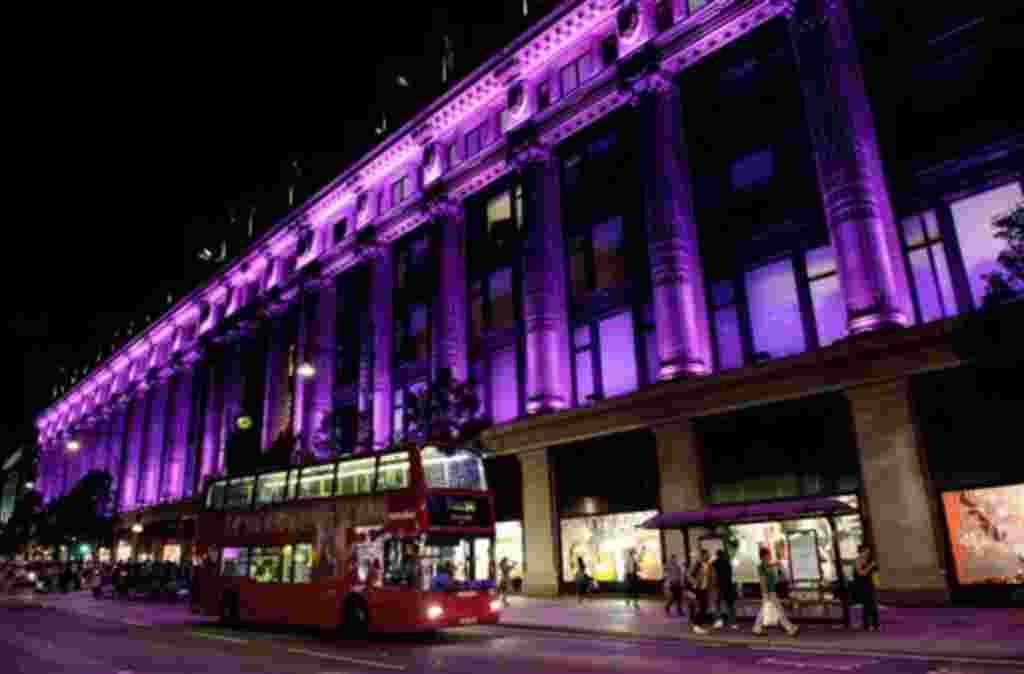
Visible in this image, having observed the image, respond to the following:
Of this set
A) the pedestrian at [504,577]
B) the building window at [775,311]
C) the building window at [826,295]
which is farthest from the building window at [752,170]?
the pedestrian at [504,577]

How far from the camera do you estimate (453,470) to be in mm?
17516

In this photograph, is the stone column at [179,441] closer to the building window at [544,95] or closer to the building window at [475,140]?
the building window at [475,140]

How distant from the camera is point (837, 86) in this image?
22.7 meters

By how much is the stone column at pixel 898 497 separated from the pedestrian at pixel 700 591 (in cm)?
583

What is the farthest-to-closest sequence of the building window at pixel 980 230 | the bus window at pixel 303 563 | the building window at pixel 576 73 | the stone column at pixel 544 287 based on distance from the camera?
the building window at pixel 576 73 → the stone column at pixel 544 287 → the building window at pixel 980 230 → the bus window at pixel 303 563

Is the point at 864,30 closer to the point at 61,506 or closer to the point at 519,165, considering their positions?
the point at 519,165

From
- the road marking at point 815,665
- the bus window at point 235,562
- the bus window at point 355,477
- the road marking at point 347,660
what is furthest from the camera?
the bus window at point 235,562

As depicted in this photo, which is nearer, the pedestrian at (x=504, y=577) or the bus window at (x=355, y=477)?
the bus window at (x=355, y=477)

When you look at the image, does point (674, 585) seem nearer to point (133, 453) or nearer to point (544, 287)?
point (544, 287)

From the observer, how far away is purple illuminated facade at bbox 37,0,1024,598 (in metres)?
20.3

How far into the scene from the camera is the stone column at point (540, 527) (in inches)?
1089

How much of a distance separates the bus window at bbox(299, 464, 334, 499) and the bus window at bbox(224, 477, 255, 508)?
2798mm

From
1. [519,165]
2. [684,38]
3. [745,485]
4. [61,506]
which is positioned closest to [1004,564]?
[745,485]

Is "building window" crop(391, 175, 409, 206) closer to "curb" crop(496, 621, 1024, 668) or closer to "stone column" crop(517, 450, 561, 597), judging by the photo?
"stone column" crop(517, 450, 561, 597)
